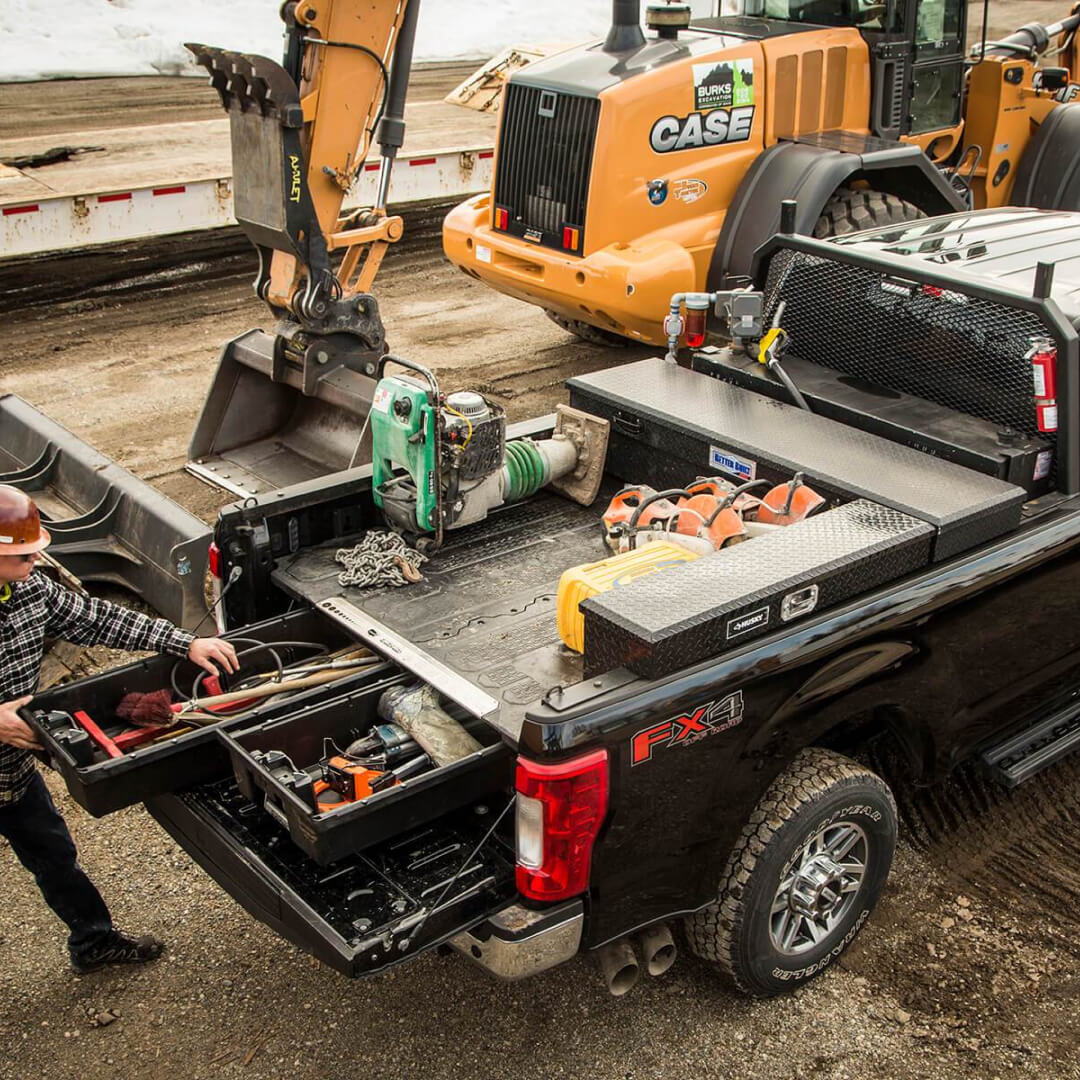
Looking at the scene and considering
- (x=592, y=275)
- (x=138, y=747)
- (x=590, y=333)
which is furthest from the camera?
(x=590, y=333)

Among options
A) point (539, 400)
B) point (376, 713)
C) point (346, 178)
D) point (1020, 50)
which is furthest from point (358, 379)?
point (1020, 50)

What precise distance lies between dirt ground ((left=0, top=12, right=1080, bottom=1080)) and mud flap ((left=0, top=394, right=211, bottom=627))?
116cm

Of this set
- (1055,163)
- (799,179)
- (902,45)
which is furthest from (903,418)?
(1055,163)

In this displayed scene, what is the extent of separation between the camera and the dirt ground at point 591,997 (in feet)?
13.5

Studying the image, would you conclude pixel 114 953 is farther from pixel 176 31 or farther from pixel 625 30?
pixel 176 31

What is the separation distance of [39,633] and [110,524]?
2.71 m

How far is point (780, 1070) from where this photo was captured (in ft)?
13.4

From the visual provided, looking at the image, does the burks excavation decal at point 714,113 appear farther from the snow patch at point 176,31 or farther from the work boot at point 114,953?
the snow patch at point 176,31

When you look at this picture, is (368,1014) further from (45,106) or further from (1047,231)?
(45,106)

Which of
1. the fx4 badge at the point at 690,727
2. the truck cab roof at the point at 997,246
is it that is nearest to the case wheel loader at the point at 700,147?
the truck cab roof at the point at 997,246

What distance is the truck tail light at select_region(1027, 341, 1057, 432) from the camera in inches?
175

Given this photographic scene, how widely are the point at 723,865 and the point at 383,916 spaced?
1.06 metres

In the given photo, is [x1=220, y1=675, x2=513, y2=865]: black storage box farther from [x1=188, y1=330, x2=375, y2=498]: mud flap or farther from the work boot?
[x1=188, y1=330, x2=375, y2=498]: mud flap

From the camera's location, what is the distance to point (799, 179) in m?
8.61
